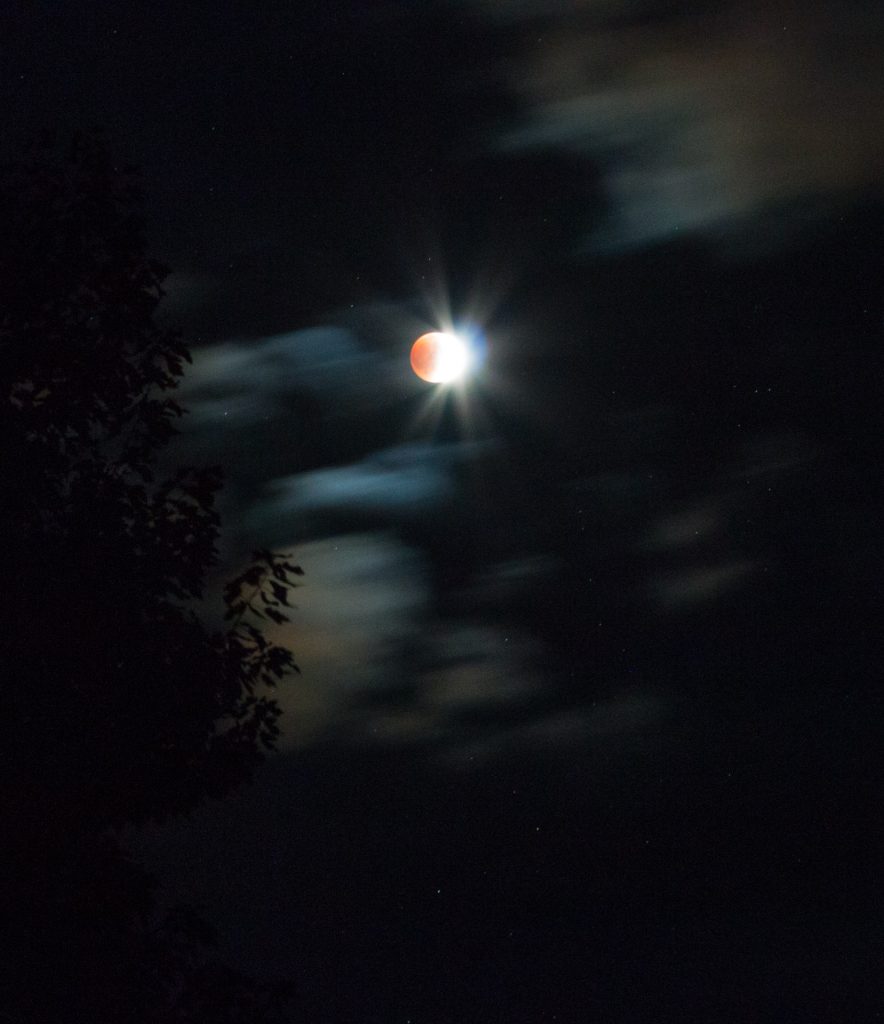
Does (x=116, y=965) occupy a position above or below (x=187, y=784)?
below

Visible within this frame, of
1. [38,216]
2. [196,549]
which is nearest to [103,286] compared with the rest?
[38,216]

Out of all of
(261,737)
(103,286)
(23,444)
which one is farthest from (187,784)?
(103,286)

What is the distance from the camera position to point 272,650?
484 inches

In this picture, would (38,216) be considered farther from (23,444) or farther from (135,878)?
(135,878)

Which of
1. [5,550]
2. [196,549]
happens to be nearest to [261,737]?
[196,549]

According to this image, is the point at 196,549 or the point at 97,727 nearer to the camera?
the point at 97,727

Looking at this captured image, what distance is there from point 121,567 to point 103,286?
2.00 m

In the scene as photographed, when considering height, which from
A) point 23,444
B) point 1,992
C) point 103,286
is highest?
point 103,286

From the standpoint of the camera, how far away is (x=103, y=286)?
12.2 m

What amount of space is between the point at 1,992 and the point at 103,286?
4838 millimetres

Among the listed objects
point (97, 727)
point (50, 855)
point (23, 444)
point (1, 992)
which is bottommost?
point (1, 992)

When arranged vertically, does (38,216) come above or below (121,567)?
above

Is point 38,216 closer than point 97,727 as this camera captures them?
No

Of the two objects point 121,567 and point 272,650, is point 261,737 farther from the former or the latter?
point 121,567
